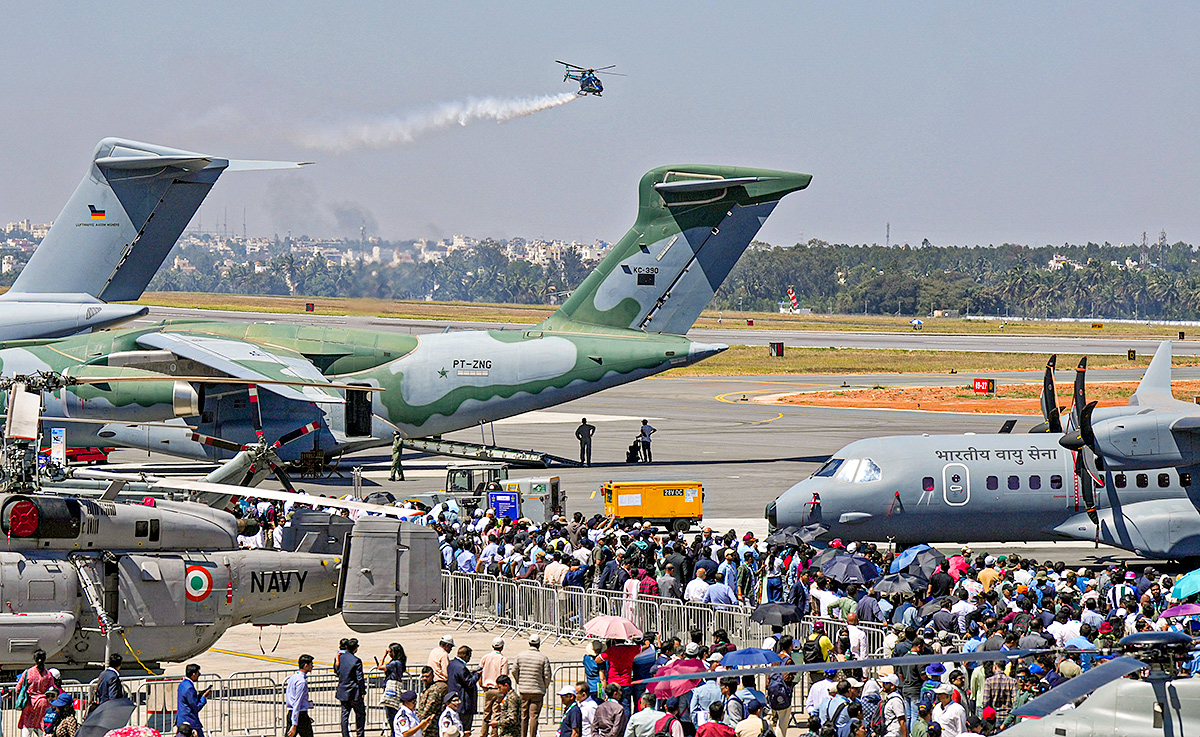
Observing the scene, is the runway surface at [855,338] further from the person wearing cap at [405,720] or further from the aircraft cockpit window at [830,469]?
the person wearing cap at [405,720]

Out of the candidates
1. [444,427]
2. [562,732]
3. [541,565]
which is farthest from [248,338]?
[562,732]

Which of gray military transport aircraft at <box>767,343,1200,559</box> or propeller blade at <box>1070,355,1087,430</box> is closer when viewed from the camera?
propeller blade at <box>1070,355,1087,430</box>

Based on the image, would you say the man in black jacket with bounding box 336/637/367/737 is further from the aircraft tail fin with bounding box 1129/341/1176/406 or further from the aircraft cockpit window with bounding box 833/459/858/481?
the aircraft tail fin with bounding box 1129/341/1176/406

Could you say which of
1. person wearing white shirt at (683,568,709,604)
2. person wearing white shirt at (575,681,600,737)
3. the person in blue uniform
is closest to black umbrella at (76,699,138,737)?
the person in blue uniform

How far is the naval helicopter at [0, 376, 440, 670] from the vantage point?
642 inches

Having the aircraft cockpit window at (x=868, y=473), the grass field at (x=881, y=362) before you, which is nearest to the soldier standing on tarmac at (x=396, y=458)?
the aircraft cockpit window at (x=868, y=473)

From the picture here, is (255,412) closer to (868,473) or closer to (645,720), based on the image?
(868,473)

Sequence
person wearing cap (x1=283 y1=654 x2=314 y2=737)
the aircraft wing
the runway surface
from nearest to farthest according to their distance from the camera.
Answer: person wearing cap (x1=283 y1=654 x2=314 y2=737) → the aircraft wing → the runway surface

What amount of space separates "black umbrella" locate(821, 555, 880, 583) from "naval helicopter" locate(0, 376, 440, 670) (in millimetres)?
6962

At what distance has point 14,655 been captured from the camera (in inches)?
628

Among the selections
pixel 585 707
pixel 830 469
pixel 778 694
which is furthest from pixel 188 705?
pixel 830 469

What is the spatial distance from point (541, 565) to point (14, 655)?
371 inches

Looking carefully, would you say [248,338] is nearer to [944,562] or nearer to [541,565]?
[541,565]

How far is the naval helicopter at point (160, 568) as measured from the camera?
16.3 m
